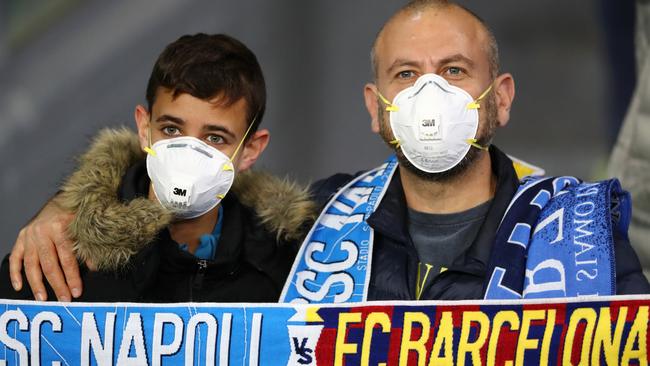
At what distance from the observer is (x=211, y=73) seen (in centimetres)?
344

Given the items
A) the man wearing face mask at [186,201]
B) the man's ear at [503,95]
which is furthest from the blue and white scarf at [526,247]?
the man's ear at [503,95]

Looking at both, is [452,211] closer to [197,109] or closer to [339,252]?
[339,252]

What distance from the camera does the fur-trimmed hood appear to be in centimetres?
319

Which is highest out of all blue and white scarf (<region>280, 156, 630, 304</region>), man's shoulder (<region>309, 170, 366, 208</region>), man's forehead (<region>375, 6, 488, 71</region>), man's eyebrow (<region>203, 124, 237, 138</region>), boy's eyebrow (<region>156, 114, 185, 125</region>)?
man's forehead (<region>375, 6, 488, 71</region>)

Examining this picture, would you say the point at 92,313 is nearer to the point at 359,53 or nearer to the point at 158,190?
the point at 158,190

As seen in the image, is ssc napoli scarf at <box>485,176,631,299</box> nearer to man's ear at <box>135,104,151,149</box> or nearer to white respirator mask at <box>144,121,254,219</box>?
white respirator mask at <box>144,121,254,219</box>

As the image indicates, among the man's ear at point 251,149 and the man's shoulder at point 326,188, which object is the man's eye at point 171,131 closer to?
the man's ear at point 251,149

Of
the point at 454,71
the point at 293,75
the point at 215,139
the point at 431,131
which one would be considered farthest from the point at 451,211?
the point at 293,75

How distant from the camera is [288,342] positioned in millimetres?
3037

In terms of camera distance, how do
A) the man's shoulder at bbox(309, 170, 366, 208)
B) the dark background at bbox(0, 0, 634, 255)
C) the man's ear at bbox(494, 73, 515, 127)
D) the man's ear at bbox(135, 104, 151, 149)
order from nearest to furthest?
1. the man's ear at bbox(135, 104, 151, 149)
2. the man's ear at bbox(494, 73, 515, 127)
3. the man's shoulder at bbox(309, 170, 366, 208)
4. the dark background at bbox(0, 0, 634, 255)

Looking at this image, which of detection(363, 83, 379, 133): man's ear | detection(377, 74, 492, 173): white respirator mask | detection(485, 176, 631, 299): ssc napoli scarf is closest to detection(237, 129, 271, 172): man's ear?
detection(363, 83, 379, 133): man's ear

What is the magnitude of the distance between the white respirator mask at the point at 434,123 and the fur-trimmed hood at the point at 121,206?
0.46 metres

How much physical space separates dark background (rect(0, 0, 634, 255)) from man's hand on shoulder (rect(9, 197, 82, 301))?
7.29 feet

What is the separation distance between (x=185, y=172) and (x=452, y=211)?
87cm
